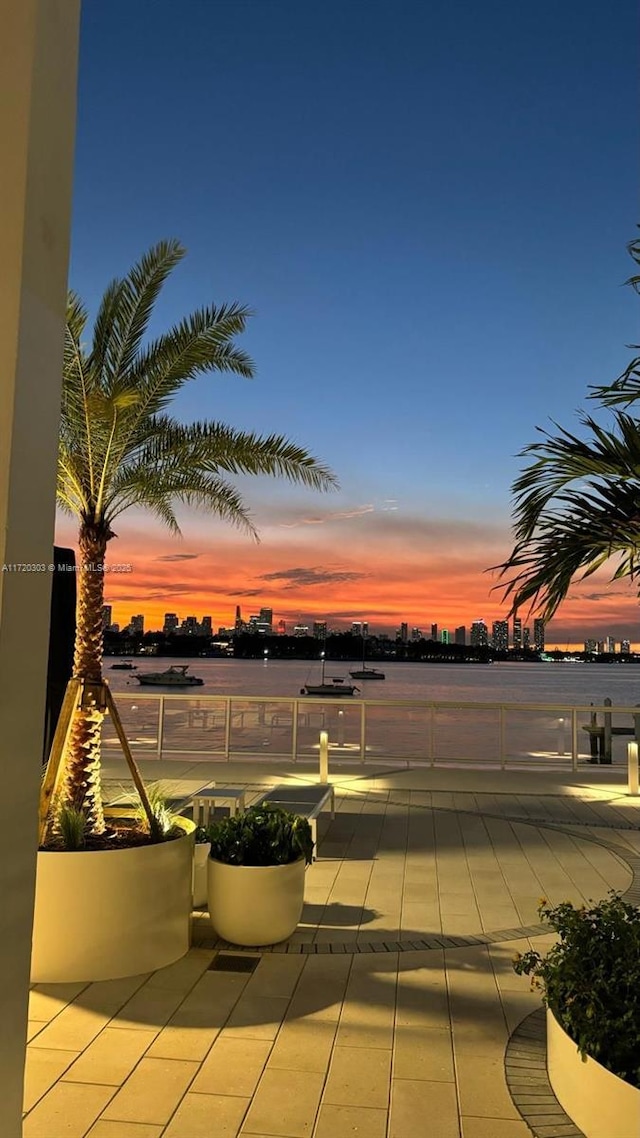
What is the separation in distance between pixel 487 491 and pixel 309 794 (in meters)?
12.3

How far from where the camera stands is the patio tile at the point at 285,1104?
8.96 feet

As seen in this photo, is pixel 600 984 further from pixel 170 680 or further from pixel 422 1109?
pixel 170 680

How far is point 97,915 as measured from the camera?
396 cm

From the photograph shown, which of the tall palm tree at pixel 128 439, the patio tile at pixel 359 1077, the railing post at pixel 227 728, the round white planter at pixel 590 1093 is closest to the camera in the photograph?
the round white planter at pixel 590 1093

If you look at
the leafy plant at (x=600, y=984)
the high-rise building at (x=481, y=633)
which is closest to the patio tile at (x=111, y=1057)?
the leafy plant at (x=600, y=984)

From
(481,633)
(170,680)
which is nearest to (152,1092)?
(481,633)

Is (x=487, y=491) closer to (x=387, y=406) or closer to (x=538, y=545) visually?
(x=387, y=406)

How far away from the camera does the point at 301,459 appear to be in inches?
247

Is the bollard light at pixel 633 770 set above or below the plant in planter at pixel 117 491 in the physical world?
below

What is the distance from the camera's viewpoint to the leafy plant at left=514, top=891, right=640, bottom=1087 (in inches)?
104

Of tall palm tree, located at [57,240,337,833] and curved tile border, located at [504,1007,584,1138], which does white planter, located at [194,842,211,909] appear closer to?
tall palm tree, located at [57,240,337,833]

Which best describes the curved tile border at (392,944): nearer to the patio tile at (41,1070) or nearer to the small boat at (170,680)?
the patio tile at (41,1070)

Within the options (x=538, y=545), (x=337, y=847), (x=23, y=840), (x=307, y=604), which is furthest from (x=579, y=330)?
(x=307, y=604)

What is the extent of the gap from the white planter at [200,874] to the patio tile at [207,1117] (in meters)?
2.28
